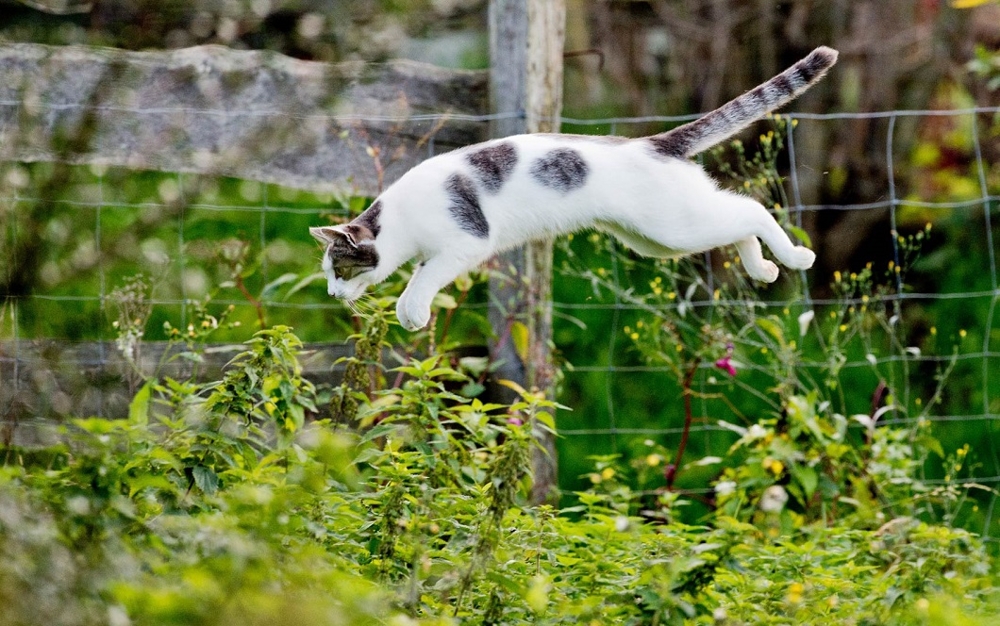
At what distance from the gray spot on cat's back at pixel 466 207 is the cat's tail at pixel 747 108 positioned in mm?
409

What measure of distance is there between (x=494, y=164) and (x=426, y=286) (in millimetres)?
307

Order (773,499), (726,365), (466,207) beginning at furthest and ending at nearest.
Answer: (726,365)
(773,499)
(466,207)

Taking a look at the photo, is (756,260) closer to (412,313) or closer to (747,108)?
(747,108)

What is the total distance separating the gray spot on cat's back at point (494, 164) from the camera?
8.13ft

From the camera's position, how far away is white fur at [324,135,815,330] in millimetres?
2443

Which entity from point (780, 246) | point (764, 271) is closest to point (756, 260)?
point (764, 271)

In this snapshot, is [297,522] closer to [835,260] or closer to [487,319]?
[487,319]

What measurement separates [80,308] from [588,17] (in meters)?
2.85

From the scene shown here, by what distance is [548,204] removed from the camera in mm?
2459

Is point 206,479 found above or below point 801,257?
below

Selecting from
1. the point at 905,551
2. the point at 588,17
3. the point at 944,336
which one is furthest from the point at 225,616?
the point at 588,17

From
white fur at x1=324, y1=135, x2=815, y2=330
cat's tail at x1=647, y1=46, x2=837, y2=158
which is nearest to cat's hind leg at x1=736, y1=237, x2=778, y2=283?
white fur at x1=324, y1=135, x2=815, y2=330

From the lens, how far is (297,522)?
1.89m

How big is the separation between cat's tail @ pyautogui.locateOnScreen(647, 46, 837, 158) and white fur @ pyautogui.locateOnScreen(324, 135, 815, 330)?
5 centimetres
